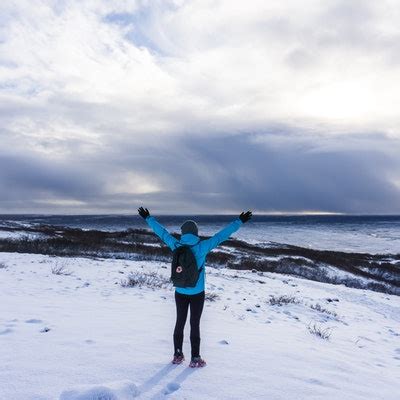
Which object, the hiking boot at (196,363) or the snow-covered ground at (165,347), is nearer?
the snow-covered ground at (165,347)

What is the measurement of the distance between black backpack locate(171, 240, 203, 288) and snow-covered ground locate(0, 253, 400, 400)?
46.6 inches

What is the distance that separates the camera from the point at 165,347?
6.17 meters

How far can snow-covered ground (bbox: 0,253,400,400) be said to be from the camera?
14.8 ft

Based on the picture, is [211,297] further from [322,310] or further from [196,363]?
[196,363]

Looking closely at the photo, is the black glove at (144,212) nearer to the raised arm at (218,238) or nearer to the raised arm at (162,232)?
the raised arm at (162,232)

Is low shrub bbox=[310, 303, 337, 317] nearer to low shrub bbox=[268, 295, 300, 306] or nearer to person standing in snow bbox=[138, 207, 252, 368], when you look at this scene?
low shrub bbox=[268, 295, 300, 306]

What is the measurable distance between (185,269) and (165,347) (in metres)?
1.76

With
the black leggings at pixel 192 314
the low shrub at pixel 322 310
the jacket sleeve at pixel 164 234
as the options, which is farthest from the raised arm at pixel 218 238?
the low shrub at pixel 322 310

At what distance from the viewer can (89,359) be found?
203 inches

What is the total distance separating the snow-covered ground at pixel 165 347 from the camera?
14.8 ft

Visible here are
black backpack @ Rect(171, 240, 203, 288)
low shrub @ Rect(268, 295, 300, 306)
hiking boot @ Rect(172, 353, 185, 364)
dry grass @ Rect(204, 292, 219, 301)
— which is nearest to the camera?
black backpack @ Rect(171, 240, 203, 288)

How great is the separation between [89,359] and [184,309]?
4.80 ft

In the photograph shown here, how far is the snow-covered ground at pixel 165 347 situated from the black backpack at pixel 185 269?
118 cm

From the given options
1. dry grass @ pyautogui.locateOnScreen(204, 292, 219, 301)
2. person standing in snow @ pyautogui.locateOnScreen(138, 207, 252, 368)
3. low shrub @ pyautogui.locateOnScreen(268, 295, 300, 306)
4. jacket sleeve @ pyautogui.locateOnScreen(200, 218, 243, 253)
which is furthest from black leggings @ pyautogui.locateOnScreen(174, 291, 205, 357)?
low shrub @ pyautogui.locateOnScreen(268, 295, 300, 306)
